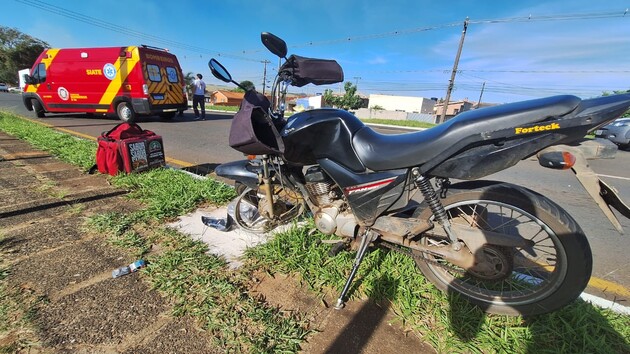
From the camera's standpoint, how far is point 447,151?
1.62m

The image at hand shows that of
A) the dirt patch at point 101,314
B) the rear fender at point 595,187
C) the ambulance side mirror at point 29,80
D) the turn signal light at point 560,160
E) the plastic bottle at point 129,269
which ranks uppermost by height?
the ambulance side mirror at point 29,80

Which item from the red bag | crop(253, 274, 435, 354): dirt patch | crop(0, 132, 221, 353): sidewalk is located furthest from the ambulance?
crop(253, 274, 435, 354): dirt patch

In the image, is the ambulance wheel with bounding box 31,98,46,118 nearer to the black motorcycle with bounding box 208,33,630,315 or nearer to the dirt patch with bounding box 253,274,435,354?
the black motorcycle with bounding box 208,33,630,315

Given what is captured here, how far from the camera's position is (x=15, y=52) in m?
42.9

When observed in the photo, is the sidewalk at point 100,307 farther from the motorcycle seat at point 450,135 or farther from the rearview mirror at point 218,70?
the rearview mirror at point 218,70

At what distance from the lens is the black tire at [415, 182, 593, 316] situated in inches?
61.6

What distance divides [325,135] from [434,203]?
2.54ft

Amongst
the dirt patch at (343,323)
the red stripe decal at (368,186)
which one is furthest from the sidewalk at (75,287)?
the red stripe decal at (368,186)

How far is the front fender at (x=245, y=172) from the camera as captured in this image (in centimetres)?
249

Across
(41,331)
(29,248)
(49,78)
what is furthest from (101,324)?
(49,78)

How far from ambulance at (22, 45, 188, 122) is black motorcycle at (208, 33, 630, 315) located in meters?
9.10

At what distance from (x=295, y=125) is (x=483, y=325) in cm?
163

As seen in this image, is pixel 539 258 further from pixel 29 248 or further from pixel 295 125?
pixel 29 248

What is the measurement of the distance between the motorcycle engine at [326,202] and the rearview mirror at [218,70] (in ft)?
2.97
